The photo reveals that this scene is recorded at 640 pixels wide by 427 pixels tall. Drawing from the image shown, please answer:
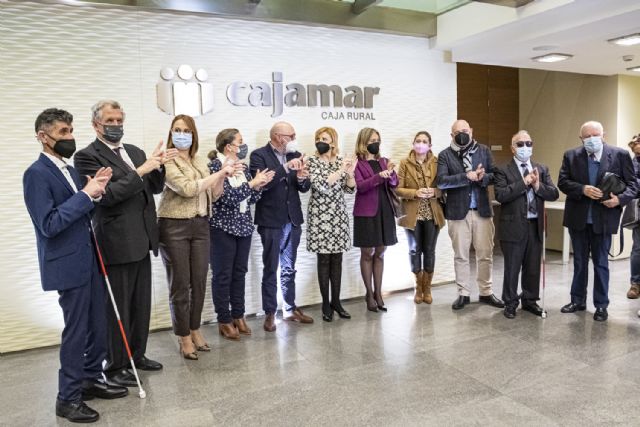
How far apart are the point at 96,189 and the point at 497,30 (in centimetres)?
394

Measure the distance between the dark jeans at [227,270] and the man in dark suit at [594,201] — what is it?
9.55ft

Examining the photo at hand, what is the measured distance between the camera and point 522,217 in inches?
181

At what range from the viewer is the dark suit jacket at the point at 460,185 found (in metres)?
4.88

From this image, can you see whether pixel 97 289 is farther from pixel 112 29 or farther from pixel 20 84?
pixel 112 29

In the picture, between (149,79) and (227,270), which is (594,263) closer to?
(227,270)

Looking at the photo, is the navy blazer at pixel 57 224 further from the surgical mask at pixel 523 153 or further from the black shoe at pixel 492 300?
the black shoe at pixel 492 300

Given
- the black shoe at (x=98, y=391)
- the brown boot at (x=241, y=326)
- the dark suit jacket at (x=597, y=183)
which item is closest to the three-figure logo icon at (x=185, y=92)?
the brown boot at (x=241, y=326)

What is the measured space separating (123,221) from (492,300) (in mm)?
3563

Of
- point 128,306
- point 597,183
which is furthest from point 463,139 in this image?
point 128,306

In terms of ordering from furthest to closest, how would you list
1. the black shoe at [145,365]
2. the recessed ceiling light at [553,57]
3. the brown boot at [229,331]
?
the recessed ceiling light at [553,57], the brown boot at [229,331], the black shoe at [145,365]

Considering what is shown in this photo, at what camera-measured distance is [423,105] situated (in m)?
5.86

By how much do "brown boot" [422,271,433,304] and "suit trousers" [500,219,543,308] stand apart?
0.76 meters

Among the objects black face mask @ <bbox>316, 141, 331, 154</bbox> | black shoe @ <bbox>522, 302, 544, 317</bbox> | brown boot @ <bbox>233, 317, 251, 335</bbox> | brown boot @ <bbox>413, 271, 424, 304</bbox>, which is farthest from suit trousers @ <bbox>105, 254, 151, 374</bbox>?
black shoe @ <bbox>522, 302, 544, 317</bbox>

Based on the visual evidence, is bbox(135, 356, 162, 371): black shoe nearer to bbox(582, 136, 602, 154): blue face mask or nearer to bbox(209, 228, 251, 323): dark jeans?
bbox(209, 228, 251, 323): dark jeans
